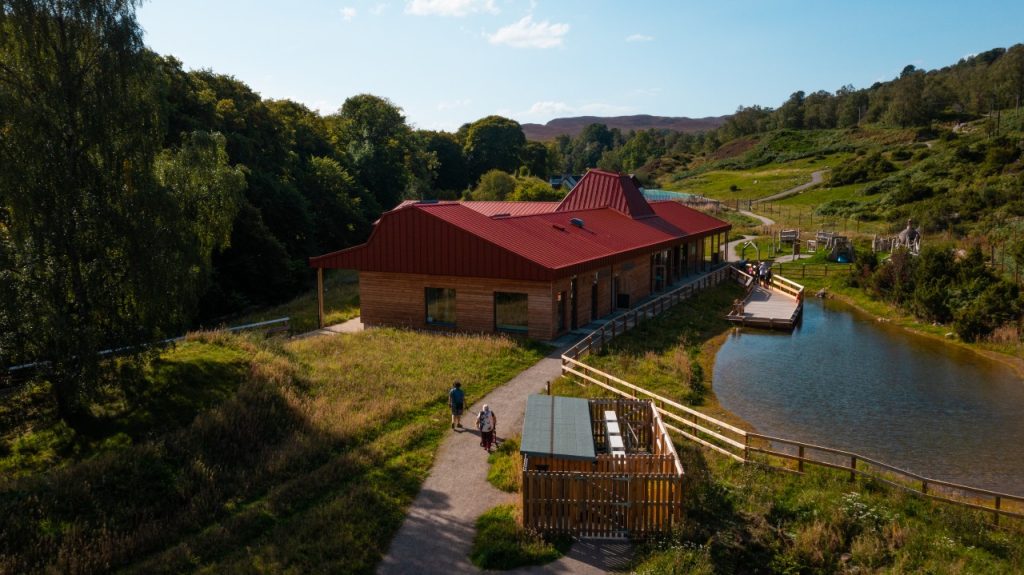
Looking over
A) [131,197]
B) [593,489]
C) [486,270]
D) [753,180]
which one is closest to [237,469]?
[131,197]

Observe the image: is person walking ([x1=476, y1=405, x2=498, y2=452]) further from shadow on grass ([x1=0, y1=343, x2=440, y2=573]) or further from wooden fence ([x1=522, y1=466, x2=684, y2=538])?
wooden fence ([x1=522, y1=466, x2=684, y2=538])

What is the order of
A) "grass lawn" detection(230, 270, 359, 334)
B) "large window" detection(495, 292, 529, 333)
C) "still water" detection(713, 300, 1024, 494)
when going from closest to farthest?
1. "still water" detection(713, 300, 1024, 494)
2. "large window" detection(495, 292, 529, 333)
3. "grass lawn" detection(230, 270, 359, 334)

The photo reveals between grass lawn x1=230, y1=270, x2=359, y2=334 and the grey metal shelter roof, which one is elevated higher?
the grey metal shelter roof

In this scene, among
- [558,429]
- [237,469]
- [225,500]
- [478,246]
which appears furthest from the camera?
[478,246]

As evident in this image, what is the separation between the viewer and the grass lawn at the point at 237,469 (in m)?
11.1

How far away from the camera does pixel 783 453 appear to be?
15.8 metres

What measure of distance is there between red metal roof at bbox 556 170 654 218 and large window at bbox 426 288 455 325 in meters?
17.4

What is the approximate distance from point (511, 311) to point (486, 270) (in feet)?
6.37

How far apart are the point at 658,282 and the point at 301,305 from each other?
20.9 meters

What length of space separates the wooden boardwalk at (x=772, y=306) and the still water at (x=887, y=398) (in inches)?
45.8

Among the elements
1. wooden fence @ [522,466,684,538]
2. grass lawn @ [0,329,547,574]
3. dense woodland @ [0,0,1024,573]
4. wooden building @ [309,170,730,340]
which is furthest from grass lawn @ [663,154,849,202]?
wooden fence @ [522,466,684,538]

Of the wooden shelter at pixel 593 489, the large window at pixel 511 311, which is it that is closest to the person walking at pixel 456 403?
the wooden shelter at pixel 593 489

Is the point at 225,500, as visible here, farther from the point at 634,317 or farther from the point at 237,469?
the point at 634,317

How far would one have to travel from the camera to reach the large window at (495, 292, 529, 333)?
26734mm
